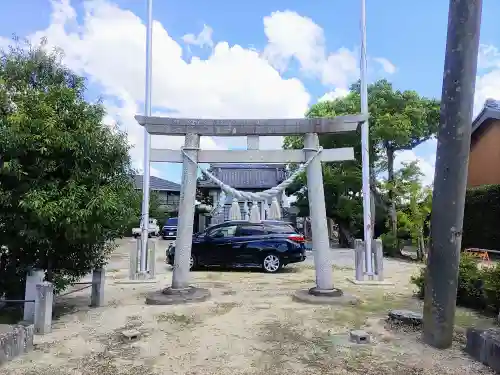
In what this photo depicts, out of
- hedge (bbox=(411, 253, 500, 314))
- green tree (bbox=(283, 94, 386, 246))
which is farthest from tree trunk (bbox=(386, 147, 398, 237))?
hedge (bbox=(411, 253, 500, 314))

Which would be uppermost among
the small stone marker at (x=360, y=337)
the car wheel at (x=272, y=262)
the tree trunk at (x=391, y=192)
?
the tree trunk at (x=391, y=192)

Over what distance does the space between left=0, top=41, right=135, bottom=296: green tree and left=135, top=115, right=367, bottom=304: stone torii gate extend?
1.43 meters

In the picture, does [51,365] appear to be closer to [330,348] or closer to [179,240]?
[330,348]

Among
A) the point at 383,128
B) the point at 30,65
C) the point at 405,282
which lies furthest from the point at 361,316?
the point at 383,128

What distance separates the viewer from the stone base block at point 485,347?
399 centimetres

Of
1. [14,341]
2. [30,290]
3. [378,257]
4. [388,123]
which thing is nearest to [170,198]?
[388,123]

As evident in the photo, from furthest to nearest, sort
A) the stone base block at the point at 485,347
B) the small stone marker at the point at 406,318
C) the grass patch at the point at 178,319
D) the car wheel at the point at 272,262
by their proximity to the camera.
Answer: the car wheel at the point at 272,262 → the grass patch at the point at 178,319 → the small stone marker at the point at 406,318 → the stone base block at the point at 485,347

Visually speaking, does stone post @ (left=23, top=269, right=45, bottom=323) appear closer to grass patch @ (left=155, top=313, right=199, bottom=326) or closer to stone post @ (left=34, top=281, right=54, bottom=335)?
stone post @ (left=34, top=281, right=54, bottom=335)

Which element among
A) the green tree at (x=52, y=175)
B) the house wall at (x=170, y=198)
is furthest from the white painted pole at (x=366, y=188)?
the house wall at (x=170, y=198)

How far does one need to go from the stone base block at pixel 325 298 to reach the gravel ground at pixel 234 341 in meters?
0.22

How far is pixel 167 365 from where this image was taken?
412 centimetres

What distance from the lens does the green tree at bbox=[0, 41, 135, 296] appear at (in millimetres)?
5203

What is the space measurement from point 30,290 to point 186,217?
112 inches

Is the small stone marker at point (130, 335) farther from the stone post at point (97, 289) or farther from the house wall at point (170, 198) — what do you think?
the house wall at point (170, 198)
